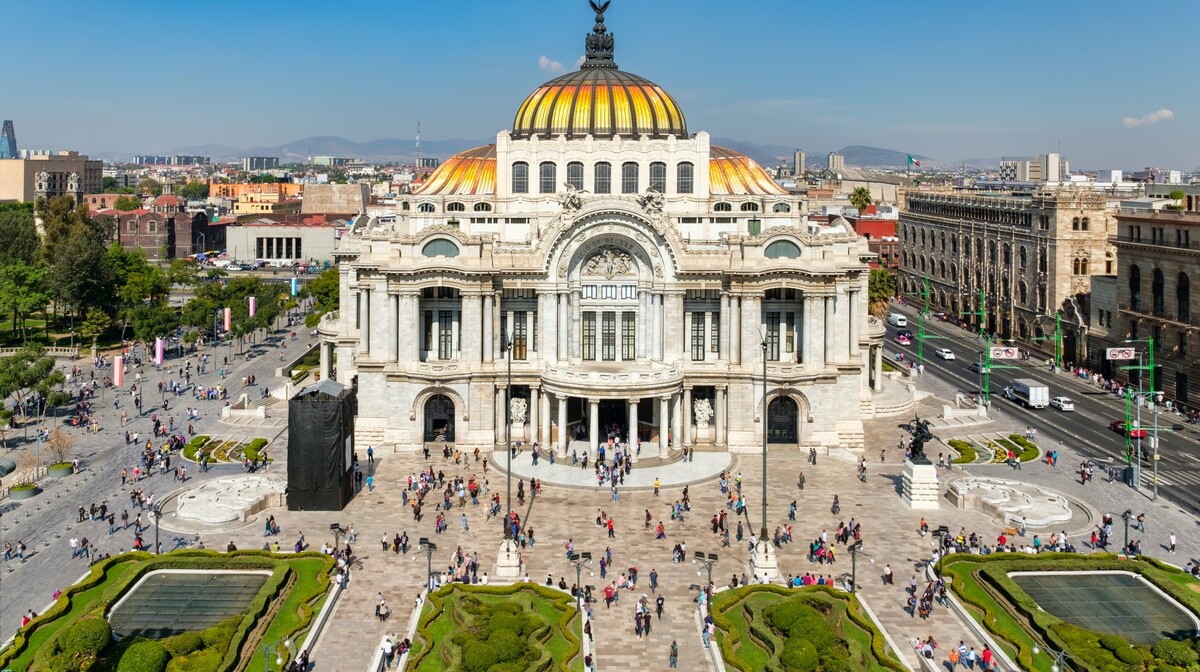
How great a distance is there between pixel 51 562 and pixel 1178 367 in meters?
84.8

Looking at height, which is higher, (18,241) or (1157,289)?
(18,241)

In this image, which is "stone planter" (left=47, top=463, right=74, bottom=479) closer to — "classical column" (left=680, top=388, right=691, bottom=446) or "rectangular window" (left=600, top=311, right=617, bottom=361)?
"rectangular window" (left=600, top=311, right=617, bottom=361)

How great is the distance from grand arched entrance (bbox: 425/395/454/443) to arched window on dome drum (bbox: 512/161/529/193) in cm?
1930

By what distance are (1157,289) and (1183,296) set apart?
3953mm

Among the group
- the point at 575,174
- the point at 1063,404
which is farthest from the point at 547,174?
the point at 1063,404

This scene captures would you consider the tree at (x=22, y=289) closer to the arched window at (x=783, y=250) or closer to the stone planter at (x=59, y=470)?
the stone planter at (x=59, y=470)

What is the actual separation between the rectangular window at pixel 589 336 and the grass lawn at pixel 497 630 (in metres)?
30.4

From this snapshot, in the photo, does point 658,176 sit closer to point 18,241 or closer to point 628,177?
point 628,177

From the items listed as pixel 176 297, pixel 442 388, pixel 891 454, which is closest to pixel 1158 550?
pixel 891 454

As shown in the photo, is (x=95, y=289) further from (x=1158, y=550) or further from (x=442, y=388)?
(x=1158, y=550)

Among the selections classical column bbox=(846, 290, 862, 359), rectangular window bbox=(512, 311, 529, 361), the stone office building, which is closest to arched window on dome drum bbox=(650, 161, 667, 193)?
rectangular window bbox=(512, 311, 529, 361)

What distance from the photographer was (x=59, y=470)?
229ft

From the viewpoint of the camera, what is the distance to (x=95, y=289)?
401ft

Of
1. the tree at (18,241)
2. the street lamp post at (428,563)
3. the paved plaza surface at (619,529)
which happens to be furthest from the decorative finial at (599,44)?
the tree at (18,241)
